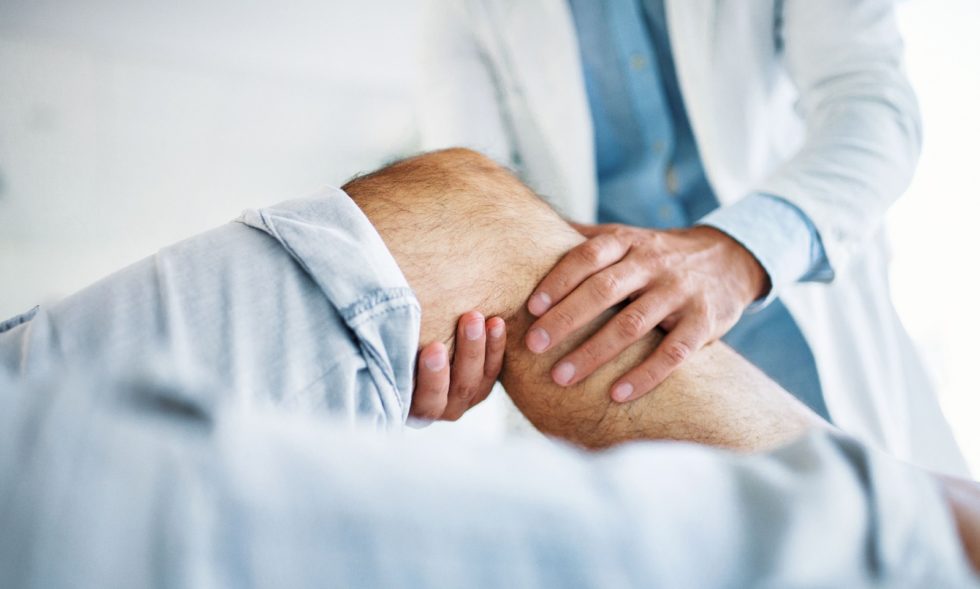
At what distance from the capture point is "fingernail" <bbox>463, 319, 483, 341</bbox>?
40cm

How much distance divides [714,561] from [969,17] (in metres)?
1.26

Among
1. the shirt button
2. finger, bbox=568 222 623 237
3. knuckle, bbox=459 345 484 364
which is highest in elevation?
knuckle, bbox=459 345 484 364

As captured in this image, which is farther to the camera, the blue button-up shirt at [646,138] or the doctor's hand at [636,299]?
the blue button-up shirt at [646,138]

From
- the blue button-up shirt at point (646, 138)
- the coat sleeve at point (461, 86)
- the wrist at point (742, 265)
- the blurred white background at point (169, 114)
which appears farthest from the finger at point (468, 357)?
the blurred white background at point (169, 114)

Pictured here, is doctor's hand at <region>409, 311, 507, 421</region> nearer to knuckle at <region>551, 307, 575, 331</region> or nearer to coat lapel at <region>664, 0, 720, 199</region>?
knuckle at <region>551, 307, 575, 331</region>

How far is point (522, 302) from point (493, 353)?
0.13 ft

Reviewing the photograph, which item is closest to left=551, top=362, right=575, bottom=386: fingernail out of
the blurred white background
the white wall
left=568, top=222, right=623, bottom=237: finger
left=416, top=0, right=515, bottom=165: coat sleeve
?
left=568, top=222, right=623, bottom=237: finger

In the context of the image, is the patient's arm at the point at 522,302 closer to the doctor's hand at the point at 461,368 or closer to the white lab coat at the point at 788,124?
the doctor's hand at the point at 461,368

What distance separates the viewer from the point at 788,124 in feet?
2.96

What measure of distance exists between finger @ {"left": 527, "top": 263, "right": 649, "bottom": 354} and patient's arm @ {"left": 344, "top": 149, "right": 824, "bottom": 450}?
1 centimetres

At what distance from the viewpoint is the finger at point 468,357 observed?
0.40m

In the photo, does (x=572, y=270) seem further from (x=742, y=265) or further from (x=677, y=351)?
(x=742, y=265)

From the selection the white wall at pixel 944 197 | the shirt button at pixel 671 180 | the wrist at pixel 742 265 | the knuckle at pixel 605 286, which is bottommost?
the white wall at pixel 944 197

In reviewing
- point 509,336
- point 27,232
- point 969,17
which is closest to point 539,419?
point 509,336
